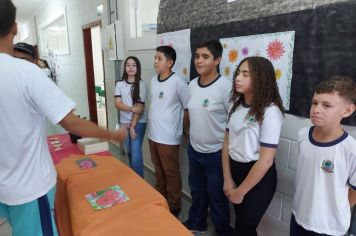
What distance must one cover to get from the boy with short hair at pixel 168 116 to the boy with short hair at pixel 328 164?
111cm

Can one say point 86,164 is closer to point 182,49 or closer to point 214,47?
point 214,47

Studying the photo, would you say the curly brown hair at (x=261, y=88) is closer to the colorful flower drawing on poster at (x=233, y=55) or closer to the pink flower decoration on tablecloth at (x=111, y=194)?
the colorful flower drawing on poster at (x=233, y=55)

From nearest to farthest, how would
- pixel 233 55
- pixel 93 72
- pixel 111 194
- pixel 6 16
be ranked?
pixel 6 16
pixel 111 194
pixel 233 55
pixel 93 72

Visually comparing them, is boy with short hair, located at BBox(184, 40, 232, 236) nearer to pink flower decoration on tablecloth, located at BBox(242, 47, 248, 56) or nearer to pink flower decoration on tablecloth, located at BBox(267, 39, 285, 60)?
pink flower decoration on tablecloth, located at BBox(242, 47, 248, 56)

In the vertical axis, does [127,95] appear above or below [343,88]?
below

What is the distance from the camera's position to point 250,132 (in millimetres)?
1389

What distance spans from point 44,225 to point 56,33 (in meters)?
7.77

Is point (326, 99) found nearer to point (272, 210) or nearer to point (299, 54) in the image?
point (299, 54)

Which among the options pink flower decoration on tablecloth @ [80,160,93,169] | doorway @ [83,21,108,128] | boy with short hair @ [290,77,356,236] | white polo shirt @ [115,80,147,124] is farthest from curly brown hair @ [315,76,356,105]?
doorway @ [83,21,108,128]

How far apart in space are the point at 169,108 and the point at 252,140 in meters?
0.91

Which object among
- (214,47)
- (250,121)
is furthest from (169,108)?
(250,121)

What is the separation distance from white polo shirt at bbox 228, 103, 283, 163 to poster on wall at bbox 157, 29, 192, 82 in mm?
928

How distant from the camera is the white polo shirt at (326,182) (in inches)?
42.8

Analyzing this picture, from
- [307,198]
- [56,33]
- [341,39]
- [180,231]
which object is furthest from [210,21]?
[56,33]
